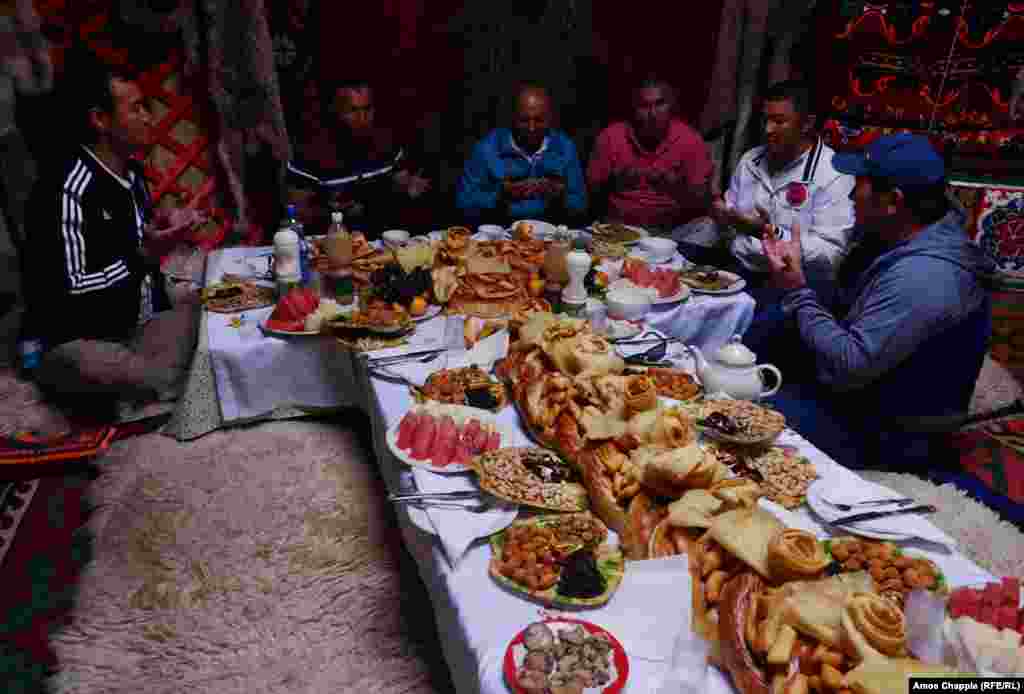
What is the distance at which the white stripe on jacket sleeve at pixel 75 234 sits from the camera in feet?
7.98

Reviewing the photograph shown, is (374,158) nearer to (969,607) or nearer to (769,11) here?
(769,11)

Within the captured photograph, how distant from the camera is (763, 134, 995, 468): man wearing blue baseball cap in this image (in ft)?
6.29

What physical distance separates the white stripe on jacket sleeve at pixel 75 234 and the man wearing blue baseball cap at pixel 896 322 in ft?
7.95

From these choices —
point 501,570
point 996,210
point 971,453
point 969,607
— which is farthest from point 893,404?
point 996,210

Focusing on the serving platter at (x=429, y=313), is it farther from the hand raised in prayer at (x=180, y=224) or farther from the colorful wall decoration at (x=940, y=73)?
the colorful wall decoration at (x=940, y=73)

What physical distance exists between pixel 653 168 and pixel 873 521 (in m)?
2.72

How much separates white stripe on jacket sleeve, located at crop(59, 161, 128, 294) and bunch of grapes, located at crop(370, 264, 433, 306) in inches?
41.1

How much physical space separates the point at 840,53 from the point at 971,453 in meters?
2.77

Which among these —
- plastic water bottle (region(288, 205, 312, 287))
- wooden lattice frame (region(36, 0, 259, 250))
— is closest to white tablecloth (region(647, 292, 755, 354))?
plastic water bottle (region(288, 205, 312, 287))

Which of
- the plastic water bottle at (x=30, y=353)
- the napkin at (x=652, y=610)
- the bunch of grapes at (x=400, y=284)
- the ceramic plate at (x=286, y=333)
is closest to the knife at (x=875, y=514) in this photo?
the napkin at (x=652, y=610)

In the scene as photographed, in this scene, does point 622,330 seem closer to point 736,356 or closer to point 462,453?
point 736,356

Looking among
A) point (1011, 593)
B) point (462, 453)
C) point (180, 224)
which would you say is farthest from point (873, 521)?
point (180, 224)

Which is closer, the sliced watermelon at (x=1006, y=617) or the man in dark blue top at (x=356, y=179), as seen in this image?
the sliced watermelon at (x=1006, y=617)

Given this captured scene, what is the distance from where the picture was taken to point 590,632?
109 cm
